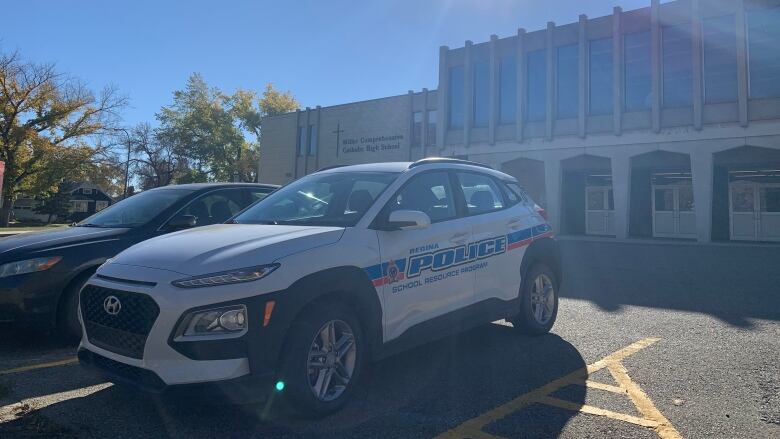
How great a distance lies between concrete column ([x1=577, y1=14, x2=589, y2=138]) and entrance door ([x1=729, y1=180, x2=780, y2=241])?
264 inches

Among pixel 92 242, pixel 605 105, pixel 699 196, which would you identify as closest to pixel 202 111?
pixel 605 105

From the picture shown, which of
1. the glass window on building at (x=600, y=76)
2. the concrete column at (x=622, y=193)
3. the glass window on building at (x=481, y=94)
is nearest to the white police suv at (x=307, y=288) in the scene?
the concrete column at (x=622, y=193)

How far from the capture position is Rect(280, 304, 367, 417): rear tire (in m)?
3.19

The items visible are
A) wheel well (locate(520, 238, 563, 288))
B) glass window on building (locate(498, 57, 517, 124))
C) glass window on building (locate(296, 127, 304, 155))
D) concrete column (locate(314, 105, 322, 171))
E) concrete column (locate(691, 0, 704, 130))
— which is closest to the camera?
wheel well (locate(520, 238, 563, 288))

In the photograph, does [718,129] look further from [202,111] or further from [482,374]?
[202,111]

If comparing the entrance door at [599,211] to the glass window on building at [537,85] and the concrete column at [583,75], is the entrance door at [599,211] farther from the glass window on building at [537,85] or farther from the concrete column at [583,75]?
the glass window on building at [537,85]

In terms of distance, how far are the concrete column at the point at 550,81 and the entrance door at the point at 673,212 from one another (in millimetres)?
5537

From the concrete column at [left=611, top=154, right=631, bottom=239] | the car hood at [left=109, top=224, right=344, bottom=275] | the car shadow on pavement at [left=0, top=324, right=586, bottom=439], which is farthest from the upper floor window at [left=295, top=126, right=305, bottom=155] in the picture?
the car hood at [left=109, top=224, right=344, bottom=275]

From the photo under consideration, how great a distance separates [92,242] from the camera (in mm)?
5180

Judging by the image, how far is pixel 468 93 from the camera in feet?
89.7

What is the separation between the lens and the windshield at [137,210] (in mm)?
5801

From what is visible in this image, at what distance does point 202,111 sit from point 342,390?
180 ft

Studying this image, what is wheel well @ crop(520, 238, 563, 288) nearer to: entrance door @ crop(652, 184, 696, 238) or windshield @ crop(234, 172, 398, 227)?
windshield @ crop(234, 172, 398, 227)

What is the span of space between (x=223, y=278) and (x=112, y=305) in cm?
80
